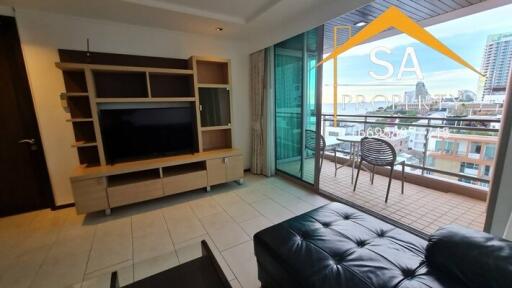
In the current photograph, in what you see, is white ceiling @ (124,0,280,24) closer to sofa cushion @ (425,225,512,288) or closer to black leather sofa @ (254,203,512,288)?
black leather sofa @ (254,203,512,288)

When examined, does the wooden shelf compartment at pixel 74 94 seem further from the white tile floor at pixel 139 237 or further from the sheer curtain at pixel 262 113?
the sheer curtain at pixel 262 113

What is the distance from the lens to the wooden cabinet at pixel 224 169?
3.04 m

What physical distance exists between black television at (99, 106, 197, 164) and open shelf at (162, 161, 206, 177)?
22cm

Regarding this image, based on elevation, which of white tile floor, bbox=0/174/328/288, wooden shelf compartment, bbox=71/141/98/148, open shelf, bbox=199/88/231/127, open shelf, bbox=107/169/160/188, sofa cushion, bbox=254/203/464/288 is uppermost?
open shelf, bbox=199/88/231/127

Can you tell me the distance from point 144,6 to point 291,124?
2409 millimetres

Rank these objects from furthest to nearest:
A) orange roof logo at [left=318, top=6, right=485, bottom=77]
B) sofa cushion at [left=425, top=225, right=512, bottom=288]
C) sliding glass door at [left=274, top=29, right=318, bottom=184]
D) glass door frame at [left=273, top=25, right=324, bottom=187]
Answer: sliding glass door at [left=274, top=29, right=318, bottom=184] < glass door frame at [left=273, top=25, right=324, bottom=187] < orange roof logo at [left=318, top=6, right=485, bottom=77] < sofa cushion at [left=425, top=225, right=512, bottom=288]

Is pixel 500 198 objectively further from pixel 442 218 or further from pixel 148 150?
pixel 148 150

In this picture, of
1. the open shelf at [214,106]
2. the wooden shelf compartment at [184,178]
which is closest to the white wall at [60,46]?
the open shelf at [214,106]

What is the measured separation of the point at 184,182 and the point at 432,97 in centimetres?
364

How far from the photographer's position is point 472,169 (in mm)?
2738

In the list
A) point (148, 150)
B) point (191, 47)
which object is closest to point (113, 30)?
point (191, 47)

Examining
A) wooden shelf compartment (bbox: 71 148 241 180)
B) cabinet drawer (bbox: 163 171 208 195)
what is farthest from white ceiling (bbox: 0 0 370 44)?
cabinet drawer (bbox: 163 171 208 195)

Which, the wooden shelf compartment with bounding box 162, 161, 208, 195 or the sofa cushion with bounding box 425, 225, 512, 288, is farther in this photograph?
the wooden shelf compartment with bounding box 162, 161, 208, 195

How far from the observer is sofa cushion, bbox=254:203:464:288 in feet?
3.28
